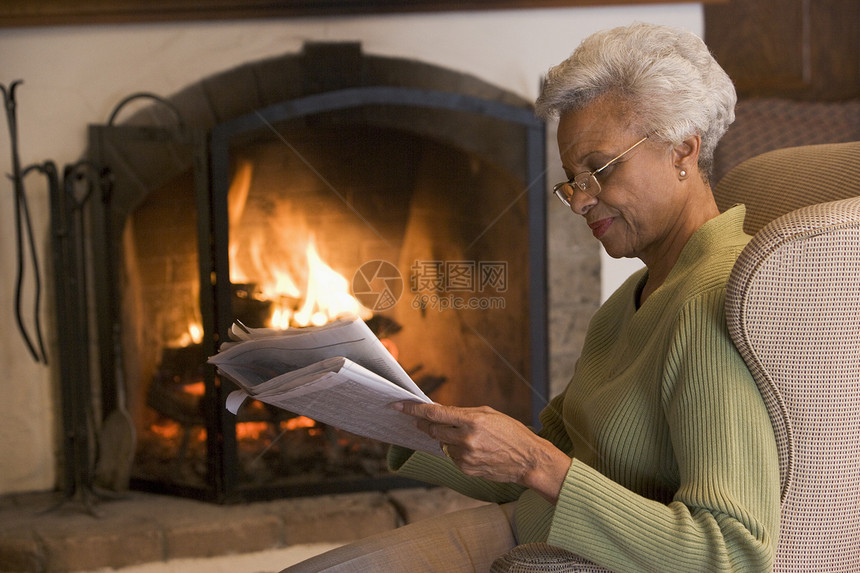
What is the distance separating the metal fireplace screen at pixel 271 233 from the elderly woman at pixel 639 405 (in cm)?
73

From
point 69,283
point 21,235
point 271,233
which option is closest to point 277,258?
point 271,233

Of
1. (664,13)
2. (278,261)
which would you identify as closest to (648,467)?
(278,261)

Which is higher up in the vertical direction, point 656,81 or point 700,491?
point 656,81

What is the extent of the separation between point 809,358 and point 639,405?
17 centimetres

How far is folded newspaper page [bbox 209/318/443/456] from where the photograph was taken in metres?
0.72

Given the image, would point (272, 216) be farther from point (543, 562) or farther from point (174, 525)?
point (543, 562)

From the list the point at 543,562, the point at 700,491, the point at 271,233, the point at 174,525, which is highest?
the point at 271,233

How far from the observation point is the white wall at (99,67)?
1.90 metres

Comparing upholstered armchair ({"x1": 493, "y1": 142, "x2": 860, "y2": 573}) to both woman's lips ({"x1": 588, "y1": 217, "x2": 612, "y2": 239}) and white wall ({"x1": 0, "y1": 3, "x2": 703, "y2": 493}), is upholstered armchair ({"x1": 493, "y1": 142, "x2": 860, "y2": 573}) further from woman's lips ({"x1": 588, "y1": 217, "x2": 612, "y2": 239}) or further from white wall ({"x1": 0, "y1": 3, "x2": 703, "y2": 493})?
white wall ({"x1": 0, "y1": 3, "x2": 703, "y2": 493})

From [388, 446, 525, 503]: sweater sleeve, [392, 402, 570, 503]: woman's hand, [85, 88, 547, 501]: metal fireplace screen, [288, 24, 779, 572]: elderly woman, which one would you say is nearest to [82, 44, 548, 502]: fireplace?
[85, 88, 547, 501]: metal fireplace screen

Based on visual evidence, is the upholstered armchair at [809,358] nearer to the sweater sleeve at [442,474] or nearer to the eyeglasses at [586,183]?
the eyeglasses at [586,183]

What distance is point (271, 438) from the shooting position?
197 centimetres

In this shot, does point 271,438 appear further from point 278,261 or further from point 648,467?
point 648,467

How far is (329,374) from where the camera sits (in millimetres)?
714
